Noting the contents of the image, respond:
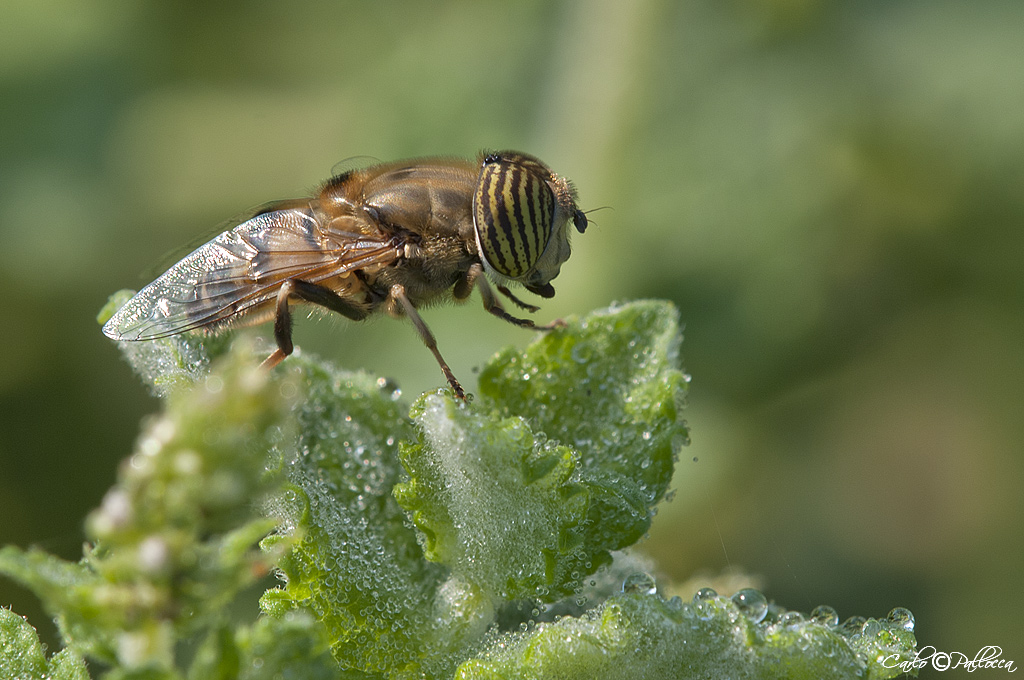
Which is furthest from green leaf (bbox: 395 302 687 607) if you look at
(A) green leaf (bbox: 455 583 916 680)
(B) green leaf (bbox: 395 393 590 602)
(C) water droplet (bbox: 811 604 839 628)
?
(C) water droplet (bbox: 811 604 839 628)

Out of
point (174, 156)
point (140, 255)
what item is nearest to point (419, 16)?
point (174, 156)

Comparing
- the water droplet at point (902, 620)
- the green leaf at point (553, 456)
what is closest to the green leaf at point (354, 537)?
the green leaf at point (553, 456)

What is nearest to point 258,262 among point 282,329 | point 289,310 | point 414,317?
point 289,310

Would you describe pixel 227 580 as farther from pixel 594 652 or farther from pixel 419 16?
pixel 419 16

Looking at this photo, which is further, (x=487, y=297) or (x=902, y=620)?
(x=487, y=297)

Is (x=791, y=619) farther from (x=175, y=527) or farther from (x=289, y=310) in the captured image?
(x=289, y=310)

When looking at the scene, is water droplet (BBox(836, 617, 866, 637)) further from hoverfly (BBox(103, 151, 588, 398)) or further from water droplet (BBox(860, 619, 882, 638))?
hoverfly (BBox(103, 151, 588, 398))

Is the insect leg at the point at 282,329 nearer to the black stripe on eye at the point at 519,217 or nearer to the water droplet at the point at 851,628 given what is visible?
the black stripe on eye at the point at 519,217
